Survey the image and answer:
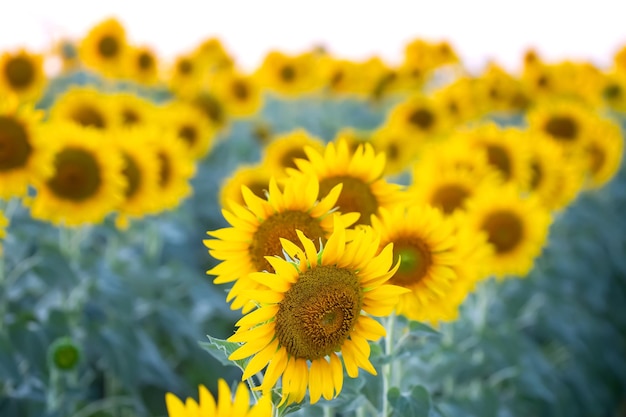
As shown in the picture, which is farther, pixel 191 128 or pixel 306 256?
pixel 191 128

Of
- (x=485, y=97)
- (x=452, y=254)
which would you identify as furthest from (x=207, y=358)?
(x=485, y=97)

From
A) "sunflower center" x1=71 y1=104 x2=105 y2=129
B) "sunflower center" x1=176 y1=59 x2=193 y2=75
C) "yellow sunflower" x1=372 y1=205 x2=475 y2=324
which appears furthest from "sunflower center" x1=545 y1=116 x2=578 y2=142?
"sunflower center" x1=176 y1=59 x2=193 y2=75

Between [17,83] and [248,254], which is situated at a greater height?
[17,83]

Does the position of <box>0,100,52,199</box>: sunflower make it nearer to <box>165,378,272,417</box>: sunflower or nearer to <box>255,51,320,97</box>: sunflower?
<box>165,378,272,417</box>: sunflower

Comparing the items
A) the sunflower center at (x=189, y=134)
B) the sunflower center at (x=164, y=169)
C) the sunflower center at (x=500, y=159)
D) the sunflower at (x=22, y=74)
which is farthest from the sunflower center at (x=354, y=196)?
the sunflower at (x=22, y=74)

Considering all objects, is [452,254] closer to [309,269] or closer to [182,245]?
[309,269]

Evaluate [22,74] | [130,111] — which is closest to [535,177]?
[130,111]

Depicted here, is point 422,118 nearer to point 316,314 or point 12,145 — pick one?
point 12,145
